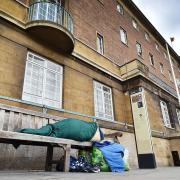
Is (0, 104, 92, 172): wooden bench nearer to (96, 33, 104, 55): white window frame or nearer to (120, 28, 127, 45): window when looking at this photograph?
(96, 33, 104, 55): white window frame

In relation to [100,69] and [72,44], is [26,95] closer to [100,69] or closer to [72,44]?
[72,44]

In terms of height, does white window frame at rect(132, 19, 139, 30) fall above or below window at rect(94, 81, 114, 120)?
above

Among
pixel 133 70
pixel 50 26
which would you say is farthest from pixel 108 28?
pixel 50 26

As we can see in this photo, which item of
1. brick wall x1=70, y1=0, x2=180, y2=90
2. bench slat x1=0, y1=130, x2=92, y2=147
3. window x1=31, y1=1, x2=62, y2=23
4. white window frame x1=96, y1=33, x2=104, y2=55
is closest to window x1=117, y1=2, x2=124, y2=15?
brick wall x1=70, y1=0, x2=180, y2=90

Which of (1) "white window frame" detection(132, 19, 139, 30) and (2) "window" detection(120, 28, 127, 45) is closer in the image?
(2) "window" detection(120, 28, 127, 45)

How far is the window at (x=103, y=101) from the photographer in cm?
1064

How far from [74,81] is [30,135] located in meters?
5.41

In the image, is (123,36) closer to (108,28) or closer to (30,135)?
(108,28)

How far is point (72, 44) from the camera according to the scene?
953 centimetres

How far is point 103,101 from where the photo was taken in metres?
11.1

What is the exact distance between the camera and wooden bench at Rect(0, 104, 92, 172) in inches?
175

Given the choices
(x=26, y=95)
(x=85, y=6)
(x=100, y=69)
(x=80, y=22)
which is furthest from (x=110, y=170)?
(x=85, y=6)

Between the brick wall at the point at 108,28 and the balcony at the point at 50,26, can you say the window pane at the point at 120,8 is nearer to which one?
the brick wall at the point at 108,28

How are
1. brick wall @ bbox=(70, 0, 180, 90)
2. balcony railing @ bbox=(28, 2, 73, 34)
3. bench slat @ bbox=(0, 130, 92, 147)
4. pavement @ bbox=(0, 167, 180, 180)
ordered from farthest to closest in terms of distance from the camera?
brick wall @ bbox=(70, 0, 180, 90) → balcony railing @ bbox=(28, 2, 73, 34) → bench slat @ bbox=(0, 130, 92, 147) → pavement @ bbox=(0, 167, 180, 180)
